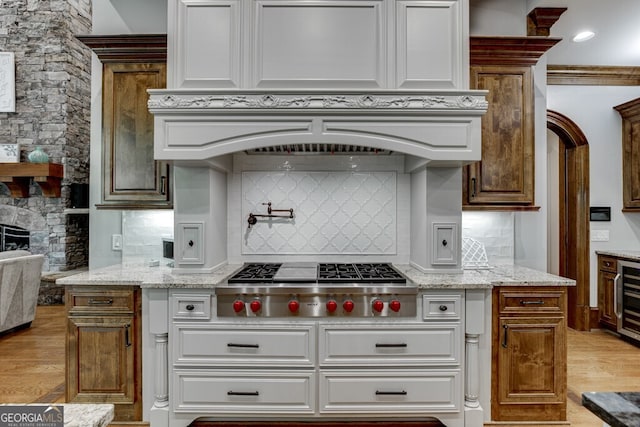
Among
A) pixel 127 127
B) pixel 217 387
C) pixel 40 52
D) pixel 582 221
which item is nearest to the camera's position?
pixel 217 387

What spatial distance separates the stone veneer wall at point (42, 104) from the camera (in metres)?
5.45

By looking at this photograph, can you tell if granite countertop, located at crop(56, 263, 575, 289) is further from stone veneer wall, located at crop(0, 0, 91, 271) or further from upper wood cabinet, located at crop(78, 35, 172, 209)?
stone veneer wall, located at crop(0, 0, 91, 271)

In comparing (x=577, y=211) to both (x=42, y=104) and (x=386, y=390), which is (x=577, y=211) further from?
(x=42, y=104)

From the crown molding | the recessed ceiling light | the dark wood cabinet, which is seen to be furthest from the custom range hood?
the dark wood cabinet

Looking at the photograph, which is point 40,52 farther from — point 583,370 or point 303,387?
point 583,370

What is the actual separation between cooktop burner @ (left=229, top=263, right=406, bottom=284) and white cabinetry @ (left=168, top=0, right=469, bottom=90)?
1.24 meters

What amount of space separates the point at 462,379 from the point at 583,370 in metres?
1.67

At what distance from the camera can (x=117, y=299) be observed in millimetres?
2320

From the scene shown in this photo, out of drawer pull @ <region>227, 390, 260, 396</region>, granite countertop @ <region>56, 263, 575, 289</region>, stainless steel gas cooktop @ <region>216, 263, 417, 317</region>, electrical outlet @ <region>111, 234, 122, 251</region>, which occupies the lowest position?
drawer pull @ <region>227, 390, 260, 396</region>

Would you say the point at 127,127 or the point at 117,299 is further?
the point at 127,127

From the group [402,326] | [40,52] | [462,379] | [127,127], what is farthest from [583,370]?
[40,52]

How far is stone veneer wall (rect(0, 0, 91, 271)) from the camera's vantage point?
5445 millimetres

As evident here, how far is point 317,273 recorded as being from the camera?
8.14 feet

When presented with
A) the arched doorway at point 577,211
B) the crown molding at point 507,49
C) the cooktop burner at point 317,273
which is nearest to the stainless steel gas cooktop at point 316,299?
the cooktop burner at point 317,273
